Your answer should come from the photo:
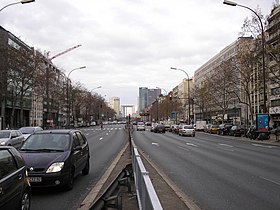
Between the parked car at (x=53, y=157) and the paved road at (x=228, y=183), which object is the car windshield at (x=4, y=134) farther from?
the parked car at (x=53, y=157)

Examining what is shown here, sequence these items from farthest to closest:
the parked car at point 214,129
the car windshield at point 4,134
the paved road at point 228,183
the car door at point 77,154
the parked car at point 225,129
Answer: the parked car at point 214,129, the parked car at point 225,129, the car windshield at point 4,134, the car door at point 77,154, the paved road at point 228,183

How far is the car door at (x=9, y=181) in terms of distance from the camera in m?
5.77

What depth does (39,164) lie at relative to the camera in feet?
29.5

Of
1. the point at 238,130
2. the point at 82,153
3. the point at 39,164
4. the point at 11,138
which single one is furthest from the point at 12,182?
the point at 238,130

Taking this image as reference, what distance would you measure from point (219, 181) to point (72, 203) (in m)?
4.99

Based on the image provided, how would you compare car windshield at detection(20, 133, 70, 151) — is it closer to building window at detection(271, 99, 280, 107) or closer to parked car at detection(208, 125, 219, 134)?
parked car at detection(208, 125, 219, 134)

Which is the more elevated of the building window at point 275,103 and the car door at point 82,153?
the building window at point 275,103

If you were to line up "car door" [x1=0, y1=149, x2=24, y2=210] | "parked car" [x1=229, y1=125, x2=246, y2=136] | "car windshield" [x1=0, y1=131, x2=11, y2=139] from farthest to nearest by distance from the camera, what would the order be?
"parked car" [x1=229, y1=125, x2=246, y2=136] < "car windshield" [x1=0, y1=131, x2=11, y2=139] < "car door" [x1=0, y1=149, x2=24, y2=210]

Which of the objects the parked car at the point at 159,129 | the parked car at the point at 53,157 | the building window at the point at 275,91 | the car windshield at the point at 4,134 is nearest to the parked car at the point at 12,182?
the parked car at the point at 53,157

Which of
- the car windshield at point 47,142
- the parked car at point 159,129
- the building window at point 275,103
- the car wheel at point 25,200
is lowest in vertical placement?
the car wheel at point 25,200

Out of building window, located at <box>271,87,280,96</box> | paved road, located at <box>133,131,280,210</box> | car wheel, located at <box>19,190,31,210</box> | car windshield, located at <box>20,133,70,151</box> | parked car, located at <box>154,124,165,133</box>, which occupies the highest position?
building window, located at <box>271,87,280,96</box>

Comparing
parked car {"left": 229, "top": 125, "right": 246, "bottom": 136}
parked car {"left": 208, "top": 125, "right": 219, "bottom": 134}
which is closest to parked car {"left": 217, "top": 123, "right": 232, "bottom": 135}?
parked car {"left": 229, "top": 125, "right": 246, "bottom": 136}

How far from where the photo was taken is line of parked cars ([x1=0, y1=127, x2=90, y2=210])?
20.4ft

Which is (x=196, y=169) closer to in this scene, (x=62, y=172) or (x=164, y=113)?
(x=62, y=172)
